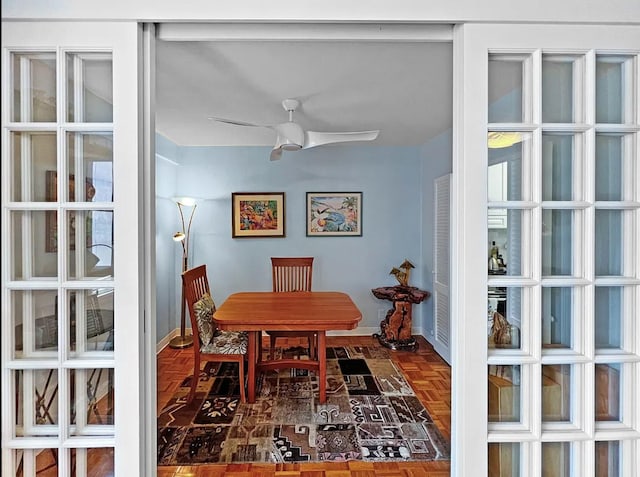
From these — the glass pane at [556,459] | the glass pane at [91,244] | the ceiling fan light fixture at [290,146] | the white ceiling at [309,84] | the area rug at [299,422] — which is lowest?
the area rug at [299,422]

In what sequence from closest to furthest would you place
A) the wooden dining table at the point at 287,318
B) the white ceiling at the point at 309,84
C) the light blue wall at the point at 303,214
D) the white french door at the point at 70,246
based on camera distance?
the white french door at the point at 70,246 < the white ceiling at the point at 309,84 < the wooden dining table at the point at 287,318 < the light blue wall at the point at 303,214

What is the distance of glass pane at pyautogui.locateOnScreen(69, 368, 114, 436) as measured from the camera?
142cm

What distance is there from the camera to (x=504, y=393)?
1.46 meters

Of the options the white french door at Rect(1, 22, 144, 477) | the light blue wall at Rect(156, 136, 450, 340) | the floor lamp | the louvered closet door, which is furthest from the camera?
the light blue wall at Rect(156, 136, 450, 340)

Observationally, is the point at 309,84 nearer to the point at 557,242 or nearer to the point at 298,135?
the point at 298,135

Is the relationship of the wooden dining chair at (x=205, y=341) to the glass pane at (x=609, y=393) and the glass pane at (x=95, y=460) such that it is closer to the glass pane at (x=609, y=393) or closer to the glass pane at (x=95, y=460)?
the glass pane at (x=95, y=460)

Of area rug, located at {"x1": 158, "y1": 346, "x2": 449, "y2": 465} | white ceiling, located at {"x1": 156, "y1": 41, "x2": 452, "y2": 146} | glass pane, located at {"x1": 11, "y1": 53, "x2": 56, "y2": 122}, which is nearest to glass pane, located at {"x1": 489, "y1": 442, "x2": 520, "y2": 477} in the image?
area rug, located at {"x1": 158, "y1": 346, "x2": 449, "y2": 465}

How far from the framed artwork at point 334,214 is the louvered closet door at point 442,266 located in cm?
102

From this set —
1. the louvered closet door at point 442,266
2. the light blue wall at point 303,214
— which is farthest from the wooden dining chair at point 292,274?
the louvered closet door at point 442,266

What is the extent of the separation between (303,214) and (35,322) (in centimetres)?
377

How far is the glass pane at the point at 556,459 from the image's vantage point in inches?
57.7

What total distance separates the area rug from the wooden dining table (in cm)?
21

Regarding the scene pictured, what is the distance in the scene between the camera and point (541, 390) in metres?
1.44

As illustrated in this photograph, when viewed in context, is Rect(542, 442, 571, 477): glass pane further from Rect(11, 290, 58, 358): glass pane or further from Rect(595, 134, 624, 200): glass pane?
Rect(11, 290, 58, 358): glass pane
